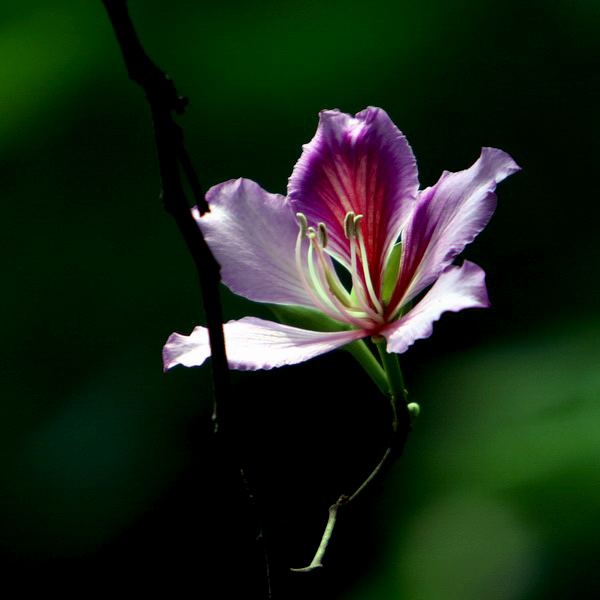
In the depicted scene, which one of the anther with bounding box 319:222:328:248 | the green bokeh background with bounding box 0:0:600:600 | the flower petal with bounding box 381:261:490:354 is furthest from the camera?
the green bokeh background with bounding box 0:0:600:600

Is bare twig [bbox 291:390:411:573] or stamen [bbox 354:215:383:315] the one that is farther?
stamen [bbox 354:215:383:315]

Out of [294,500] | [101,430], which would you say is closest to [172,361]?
[294,500]

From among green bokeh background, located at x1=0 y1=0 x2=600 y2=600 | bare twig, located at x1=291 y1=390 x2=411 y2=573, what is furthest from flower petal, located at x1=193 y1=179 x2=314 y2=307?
green bokeh background, located at x1=0 y1=0 x2=600 y2=600

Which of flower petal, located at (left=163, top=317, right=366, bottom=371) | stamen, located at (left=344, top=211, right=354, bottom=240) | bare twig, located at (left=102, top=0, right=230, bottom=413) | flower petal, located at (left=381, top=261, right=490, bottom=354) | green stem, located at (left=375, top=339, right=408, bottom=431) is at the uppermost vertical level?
bare twig, located at (left=102, top=0, right=230, bottom=413)

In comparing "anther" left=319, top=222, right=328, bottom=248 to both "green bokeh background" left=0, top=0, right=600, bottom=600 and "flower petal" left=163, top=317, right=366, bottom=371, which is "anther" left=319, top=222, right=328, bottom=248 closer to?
"flower petal" left=163, top=317, right=366, bottom=371

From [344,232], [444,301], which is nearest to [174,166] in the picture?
[444,301]

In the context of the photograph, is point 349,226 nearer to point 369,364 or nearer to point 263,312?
point 369,364

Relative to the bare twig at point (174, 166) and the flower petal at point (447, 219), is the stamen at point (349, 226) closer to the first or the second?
the flower petal at point (447, 219)

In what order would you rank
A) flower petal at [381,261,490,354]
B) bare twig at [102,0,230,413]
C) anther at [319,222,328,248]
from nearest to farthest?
bare twig at [102,0,230,413] → flower petal at [381,261,490,354] → anther at [319,222,328,248]
